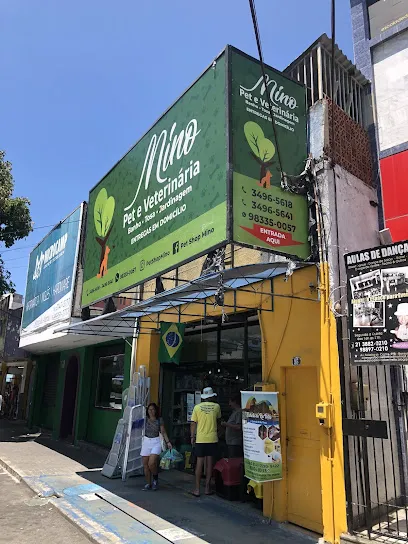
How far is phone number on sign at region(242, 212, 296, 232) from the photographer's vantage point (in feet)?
19.7

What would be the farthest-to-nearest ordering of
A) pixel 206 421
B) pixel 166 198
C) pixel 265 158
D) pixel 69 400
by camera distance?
pixel 69 400, pixel 166 198, pixel 206 421, pixel 265 158

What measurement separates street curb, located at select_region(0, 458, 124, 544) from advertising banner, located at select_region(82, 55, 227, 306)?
4.05 meters

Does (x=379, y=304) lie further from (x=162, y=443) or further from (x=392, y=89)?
(x=162, y=443)

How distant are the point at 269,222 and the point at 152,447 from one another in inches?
195

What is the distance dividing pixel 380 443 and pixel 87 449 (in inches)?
385

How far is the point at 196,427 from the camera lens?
7.95 m

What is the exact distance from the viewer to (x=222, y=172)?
6.29 meters

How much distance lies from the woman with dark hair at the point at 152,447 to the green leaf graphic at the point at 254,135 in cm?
527

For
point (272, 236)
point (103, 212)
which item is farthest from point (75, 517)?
point (103, 212)

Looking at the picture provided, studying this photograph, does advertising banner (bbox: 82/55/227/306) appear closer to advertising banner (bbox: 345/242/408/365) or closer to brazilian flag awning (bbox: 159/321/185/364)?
brazilian flag awning (bbox: 159/321/185/364)

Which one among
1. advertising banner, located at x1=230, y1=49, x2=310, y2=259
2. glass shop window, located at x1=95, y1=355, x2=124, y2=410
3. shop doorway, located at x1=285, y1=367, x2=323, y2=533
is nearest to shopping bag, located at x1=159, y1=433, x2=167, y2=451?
shop doorway, located at x1=285, y1=367, x2=323, y2=533

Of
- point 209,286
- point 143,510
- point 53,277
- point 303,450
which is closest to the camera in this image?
point 303,450

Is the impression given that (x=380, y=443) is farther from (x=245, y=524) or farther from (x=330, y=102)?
(x=330, y=102)

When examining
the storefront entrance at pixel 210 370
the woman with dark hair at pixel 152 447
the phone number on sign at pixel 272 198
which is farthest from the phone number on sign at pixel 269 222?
the woman with dark hair at pixel 152 447
